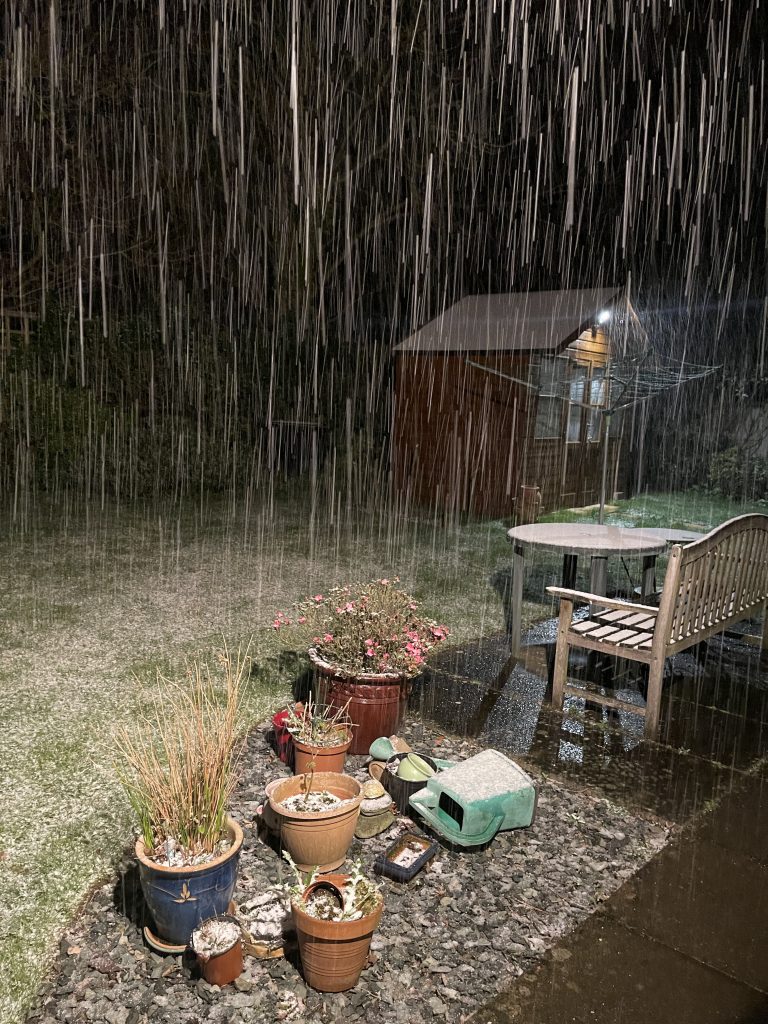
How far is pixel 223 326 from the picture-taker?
1420cm

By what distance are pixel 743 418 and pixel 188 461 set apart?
38.8ft

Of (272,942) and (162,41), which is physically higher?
(162,41)

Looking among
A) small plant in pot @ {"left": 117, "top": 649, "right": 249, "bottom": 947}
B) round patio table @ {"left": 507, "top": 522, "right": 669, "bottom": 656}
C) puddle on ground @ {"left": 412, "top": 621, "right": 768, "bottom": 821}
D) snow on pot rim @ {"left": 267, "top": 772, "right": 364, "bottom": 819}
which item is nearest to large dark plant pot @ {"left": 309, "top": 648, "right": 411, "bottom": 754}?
puddle on ground @ {"left": 412, "top": 621, "right": 768, "bottom": 821}

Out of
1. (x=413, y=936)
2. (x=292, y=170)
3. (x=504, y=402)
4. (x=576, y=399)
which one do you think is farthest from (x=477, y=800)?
(x=292, y=170)

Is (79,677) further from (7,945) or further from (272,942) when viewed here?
(272,942)

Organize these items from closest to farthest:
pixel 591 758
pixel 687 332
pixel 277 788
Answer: pixel 277 788
pixel 591 758
pixel 687 332

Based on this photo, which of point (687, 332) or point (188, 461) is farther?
point (687, 332)

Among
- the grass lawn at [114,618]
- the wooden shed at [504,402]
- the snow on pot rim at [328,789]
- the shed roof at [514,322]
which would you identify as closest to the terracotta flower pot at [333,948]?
the snow on pot rim at [328,789]

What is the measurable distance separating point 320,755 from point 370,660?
0.62 meters

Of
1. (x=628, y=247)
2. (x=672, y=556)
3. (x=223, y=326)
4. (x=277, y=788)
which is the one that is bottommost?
(x=277, y=788)

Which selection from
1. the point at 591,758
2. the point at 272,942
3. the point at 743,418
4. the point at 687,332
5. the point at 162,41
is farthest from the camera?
the point at 687,332

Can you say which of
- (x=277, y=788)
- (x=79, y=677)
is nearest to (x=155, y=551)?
(x=79, y=677)

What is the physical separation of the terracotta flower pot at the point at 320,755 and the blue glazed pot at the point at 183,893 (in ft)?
2.90

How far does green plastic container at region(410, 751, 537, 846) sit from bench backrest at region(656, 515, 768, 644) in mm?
1275
